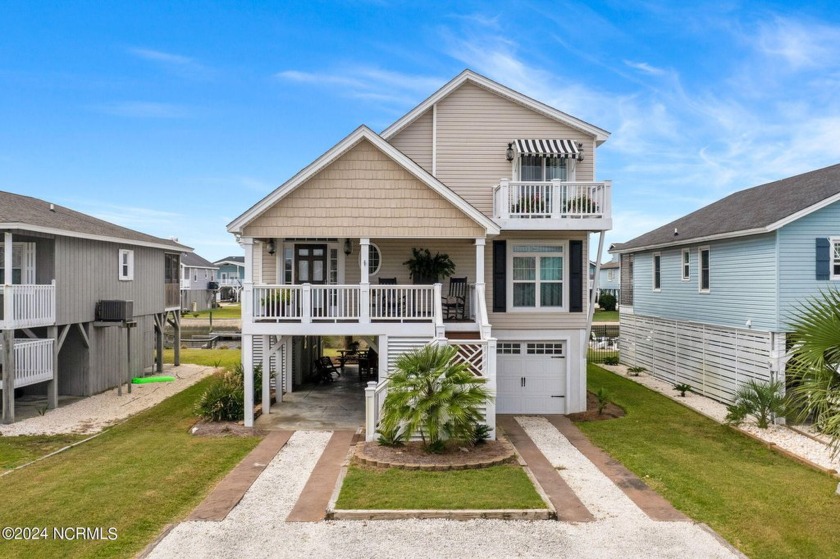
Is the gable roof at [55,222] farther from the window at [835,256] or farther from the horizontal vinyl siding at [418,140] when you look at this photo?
the window at [835,256]

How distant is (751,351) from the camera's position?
52.4ft

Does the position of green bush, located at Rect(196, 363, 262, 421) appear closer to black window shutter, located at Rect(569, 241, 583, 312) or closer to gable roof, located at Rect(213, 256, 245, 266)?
black window shutter, located at Rect(569, 241, 583, 312)

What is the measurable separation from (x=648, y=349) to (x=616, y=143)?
9976 mm

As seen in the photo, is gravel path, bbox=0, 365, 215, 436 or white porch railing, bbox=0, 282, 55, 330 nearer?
gravel path, bbox=0, 365, 215, 436

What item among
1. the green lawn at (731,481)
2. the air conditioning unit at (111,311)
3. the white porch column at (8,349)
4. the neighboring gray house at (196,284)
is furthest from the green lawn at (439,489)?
the neighboring gray house at (196,284)

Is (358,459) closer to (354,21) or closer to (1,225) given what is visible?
(1,225)

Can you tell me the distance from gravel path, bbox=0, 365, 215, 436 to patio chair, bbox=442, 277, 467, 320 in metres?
9.29

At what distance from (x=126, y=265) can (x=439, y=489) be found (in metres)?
16.5

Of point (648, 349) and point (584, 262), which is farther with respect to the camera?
point (648, 349)

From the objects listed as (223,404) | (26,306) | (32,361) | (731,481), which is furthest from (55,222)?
(731,481)

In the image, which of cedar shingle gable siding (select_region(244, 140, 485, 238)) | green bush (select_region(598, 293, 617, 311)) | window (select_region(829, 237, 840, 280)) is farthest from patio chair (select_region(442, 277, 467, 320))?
green bush (select_region(598, 293, 617, 311))

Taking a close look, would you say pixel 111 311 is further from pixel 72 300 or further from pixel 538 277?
pixel 538 277

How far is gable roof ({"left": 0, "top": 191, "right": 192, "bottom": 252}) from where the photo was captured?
14938 mm

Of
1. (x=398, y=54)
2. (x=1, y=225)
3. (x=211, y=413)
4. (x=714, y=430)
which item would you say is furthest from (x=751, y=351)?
(x=1, y=225)
